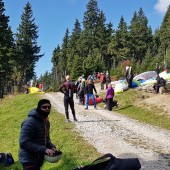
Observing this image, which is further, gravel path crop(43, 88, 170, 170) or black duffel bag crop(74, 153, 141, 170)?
gravel path crop(43, 88, 170, 170)

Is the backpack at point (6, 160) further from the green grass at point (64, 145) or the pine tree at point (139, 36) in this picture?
the pine tree at point (139, 36)

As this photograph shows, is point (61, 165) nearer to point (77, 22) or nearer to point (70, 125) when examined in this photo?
point (70, 125)

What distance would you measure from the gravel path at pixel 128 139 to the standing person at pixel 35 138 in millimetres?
4109

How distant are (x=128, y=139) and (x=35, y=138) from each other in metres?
7.66

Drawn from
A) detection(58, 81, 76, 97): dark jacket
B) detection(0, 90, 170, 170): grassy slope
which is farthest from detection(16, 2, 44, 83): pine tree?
detection(58, 81, 76, 97): dark jacket

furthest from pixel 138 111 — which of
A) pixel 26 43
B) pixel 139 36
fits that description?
pixel 139 36

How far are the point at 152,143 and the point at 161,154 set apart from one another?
1.66 meters

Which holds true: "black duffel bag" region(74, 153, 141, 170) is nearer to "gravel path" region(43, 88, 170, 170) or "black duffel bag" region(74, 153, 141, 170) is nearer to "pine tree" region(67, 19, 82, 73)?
"gravel path" region(43, 88, 170, 170)

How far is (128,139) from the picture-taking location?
13.0m

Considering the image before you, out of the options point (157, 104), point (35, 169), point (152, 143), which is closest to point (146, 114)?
point (157, 104)

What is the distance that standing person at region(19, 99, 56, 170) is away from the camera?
5.67 m

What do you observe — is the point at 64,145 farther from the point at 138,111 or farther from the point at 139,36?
the point at 139,36

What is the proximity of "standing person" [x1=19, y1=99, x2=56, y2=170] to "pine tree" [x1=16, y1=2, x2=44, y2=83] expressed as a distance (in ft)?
210

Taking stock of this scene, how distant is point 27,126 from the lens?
571 cm
